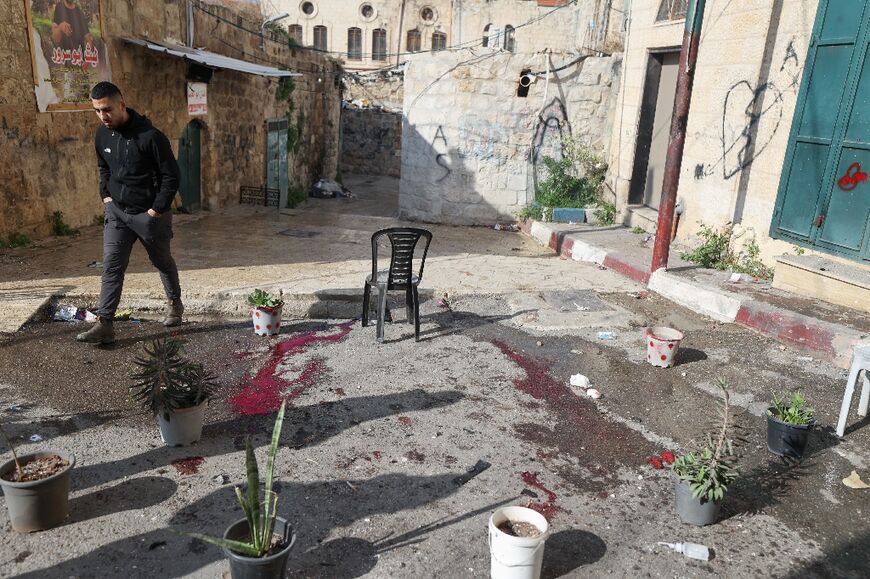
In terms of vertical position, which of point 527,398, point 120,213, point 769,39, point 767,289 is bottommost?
point 527,398

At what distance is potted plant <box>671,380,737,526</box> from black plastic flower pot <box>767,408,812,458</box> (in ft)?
2.92

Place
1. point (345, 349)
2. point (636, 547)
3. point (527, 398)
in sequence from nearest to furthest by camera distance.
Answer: point (636, 547)
point (527, 398)
point (345, 349)

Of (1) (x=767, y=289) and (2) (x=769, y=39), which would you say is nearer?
(1) (x=767, y=289)

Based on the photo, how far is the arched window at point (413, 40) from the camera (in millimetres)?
40406

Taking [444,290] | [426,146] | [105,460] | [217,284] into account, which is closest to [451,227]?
[426,146]

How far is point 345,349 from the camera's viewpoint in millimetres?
5785

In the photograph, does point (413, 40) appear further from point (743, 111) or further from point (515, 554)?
point (515, 554)

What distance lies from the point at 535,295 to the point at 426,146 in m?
5.89

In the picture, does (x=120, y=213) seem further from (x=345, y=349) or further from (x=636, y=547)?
(x=636, y=547)

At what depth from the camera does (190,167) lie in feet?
39.9

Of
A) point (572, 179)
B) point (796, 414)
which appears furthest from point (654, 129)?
point (796, 414)

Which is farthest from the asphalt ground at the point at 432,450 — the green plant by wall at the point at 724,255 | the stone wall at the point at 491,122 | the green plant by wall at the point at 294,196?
the green plant by wall at the point at 294,196

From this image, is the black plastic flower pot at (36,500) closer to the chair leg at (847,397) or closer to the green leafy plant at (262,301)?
the green leafy plant at (262,301)

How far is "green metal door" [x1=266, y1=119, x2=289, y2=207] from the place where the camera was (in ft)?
50.3
